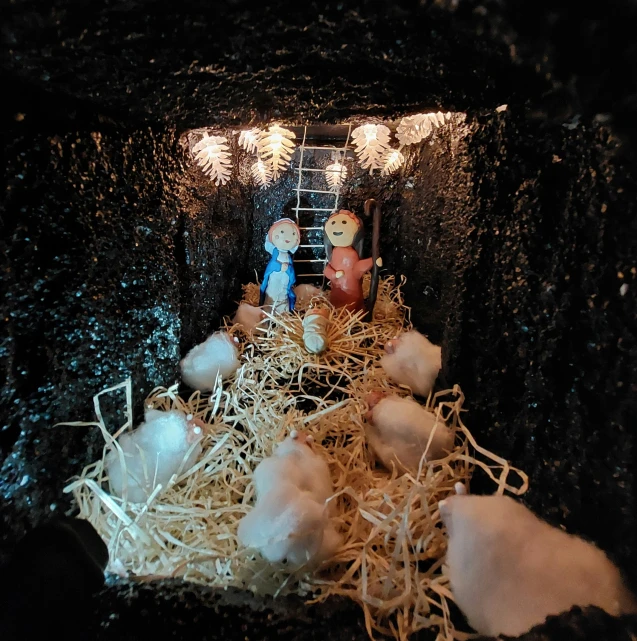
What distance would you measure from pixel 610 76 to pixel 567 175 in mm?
166

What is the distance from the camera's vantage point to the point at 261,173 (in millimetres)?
1630

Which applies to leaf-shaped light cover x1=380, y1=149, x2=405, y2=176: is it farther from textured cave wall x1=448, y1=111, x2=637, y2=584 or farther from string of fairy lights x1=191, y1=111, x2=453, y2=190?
textured cave wall x1=448, y1=111, x2=637, y2=584

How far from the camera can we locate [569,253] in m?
0.62

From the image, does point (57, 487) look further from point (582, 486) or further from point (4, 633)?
point (582, 486)

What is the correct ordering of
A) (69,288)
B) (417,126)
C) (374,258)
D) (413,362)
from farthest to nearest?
1. (374,258)
2. (417,126)
3. (413,362)
4. (69,288)

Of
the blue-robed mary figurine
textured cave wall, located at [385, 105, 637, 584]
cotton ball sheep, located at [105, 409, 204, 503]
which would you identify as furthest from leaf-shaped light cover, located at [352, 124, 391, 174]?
cotton ball sheep, located at [105, 409, 204, 503]

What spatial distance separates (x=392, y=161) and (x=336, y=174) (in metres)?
0.21

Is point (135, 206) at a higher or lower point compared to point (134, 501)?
higher

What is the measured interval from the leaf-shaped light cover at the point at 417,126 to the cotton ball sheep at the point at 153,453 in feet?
3.11

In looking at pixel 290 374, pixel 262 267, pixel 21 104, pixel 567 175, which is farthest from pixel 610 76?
pixel 262 267

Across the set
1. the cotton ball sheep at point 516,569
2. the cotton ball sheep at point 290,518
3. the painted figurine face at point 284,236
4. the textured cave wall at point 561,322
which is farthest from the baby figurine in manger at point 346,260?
the cotton ball sheep at point 516,569

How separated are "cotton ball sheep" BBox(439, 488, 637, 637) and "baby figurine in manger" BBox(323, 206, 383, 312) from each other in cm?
85

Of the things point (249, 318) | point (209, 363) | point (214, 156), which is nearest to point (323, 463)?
point (209, 363)

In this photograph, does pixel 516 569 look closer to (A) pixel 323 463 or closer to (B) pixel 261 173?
(A) pixel 323 463
